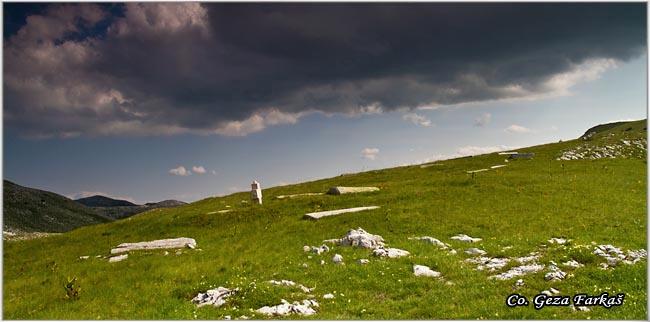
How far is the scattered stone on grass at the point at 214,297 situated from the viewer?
59.3ft

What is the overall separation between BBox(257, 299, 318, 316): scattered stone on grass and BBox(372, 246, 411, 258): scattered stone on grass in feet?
20.7

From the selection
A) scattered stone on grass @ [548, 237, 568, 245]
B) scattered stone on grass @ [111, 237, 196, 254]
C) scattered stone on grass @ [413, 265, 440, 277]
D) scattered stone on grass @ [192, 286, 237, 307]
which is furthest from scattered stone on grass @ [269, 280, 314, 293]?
scattered stone on grass @ [548, 237, 568, 245]

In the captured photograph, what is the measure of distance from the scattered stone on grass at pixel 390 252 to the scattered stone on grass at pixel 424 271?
204 centimetres

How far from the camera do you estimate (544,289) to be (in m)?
17.8

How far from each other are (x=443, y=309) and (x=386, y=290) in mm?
2867

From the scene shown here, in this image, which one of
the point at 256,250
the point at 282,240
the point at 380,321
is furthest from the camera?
the point at 282,240

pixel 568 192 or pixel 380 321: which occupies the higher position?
pixel 568 192

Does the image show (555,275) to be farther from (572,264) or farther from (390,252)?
(390,252)

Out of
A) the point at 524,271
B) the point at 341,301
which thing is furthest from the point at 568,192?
the point at 341,301

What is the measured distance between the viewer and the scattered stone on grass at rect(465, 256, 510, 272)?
68.1ft

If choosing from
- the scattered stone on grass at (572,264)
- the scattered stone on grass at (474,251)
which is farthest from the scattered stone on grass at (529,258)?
the scattered stone on grass at (474,251)

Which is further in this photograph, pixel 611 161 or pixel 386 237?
pixel 611 161

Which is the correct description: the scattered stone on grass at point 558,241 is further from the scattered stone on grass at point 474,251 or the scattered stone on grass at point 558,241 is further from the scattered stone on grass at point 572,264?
the scattered stone on grass at point 572,264

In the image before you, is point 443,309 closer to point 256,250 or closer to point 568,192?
point 256,250
